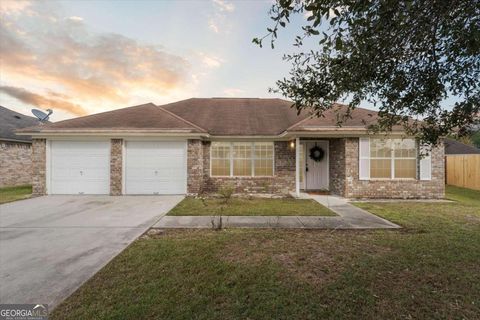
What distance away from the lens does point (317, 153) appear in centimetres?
1180

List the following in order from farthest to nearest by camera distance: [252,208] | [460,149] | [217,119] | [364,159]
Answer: [460,149], [217,119], [364,159], [252,208]

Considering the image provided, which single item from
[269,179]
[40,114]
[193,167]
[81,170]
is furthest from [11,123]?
[269,179]

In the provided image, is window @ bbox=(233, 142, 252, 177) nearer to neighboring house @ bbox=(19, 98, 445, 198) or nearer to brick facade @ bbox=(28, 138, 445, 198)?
neighboring house @ bbox=(19, 98, 445, 198)

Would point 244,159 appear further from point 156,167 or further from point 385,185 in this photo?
point 385,185

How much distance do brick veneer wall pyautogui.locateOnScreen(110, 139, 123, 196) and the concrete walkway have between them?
5231mm

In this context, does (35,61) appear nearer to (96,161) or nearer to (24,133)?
(24,133)

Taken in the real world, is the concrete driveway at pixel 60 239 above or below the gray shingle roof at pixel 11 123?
below

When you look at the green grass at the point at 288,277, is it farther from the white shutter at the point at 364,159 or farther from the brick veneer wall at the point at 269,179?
the brick veneer wall at the point at 269,179

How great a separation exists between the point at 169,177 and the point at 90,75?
790 cm

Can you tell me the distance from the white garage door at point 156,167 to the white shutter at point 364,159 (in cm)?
819

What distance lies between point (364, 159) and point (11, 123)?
2399cm

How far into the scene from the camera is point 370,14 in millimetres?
2553

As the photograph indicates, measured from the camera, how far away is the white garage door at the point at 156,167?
10656 mm

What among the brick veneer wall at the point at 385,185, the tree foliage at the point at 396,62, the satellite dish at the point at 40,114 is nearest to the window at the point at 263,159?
the brick veneer wall at the point at 385,185
